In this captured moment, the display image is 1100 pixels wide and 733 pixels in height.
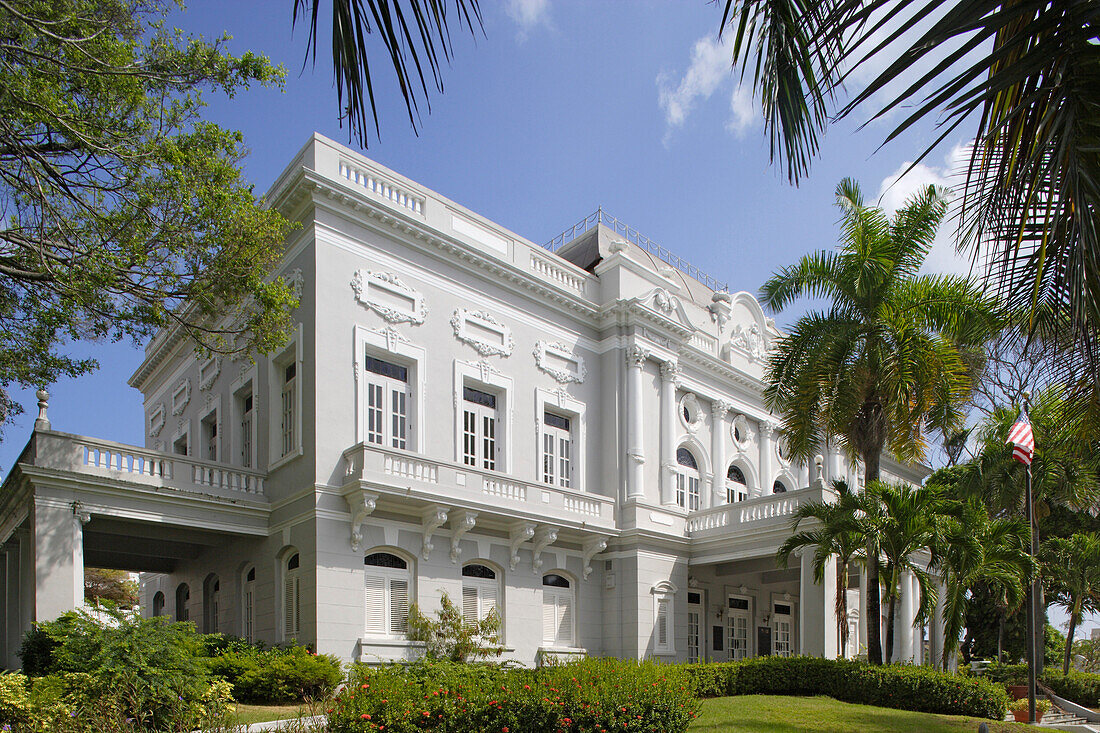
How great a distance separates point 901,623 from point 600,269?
12927 millimetres

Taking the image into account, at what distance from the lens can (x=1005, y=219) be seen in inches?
174

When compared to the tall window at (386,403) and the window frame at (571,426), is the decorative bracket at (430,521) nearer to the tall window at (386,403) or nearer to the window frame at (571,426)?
the tall window at (386,403)

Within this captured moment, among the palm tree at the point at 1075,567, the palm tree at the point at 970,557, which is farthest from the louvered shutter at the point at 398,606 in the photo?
the palm tree at the point at 1075,567

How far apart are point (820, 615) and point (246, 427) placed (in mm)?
15458

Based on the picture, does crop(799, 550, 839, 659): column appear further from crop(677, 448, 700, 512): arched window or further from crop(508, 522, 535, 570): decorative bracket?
crop(508, 522, 535, 570): decorative bracket

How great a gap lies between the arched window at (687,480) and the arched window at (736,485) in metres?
1.78

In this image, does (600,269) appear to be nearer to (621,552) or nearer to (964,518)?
(621,552)

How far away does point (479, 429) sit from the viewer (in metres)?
21.8

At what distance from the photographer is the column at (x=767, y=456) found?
2988cm

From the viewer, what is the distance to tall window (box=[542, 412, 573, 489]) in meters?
23.3

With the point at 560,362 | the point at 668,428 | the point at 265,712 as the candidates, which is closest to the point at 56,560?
the point at 265,712

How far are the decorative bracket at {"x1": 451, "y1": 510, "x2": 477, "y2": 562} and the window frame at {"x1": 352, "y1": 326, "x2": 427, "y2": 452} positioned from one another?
1849 millimetres

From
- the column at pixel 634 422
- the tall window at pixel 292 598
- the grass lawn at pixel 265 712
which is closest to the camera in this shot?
the grass lawn at pixel 265 712

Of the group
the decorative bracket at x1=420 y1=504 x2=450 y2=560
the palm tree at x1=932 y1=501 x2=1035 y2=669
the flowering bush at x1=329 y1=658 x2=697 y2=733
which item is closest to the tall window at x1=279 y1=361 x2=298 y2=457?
the decorative bracket at x1=420 y1=504 x2=450 y2=560
